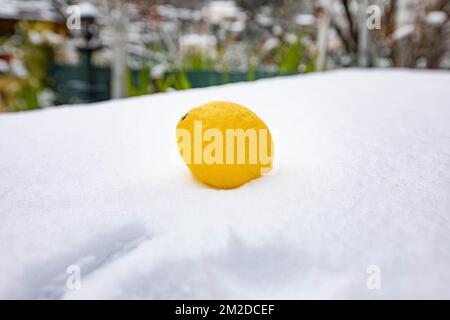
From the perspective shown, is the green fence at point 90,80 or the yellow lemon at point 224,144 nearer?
the yellow lemon at point 224,144

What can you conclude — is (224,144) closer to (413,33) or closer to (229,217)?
(229,217)

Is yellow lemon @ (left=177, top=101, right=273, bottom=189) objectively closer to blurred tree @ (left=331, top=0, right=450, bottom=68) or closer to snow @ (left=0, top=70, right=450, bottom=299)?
snow @ (left=0, top=70, right=450, bottom=299)

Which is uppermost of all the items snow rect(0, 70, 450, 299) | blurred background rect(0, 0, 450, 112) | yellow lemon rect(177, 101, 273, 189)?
blurred background rect(0, 0, 450, 112)

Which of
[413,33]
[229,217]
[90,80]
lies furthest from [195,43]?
[229,217]

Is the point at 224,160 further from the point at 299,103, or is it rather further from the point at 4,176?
the point at 299,103

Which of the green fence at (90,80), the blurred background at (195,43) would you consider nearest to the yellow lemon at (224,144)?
the blurred background at (195,43)

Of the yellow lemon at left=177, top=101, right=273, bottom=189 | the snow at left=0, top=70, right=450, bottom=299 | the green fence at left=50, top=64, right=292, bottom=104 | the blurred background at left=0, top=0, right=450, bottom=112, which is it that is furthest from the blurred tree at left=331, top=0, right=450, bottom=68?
the yellow lemon at left=177, top=101, right=273, bottom=189

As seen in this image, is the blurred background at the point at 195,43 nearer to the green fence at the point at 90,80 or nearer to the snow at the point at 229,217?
the green fence at the point at 90,80
